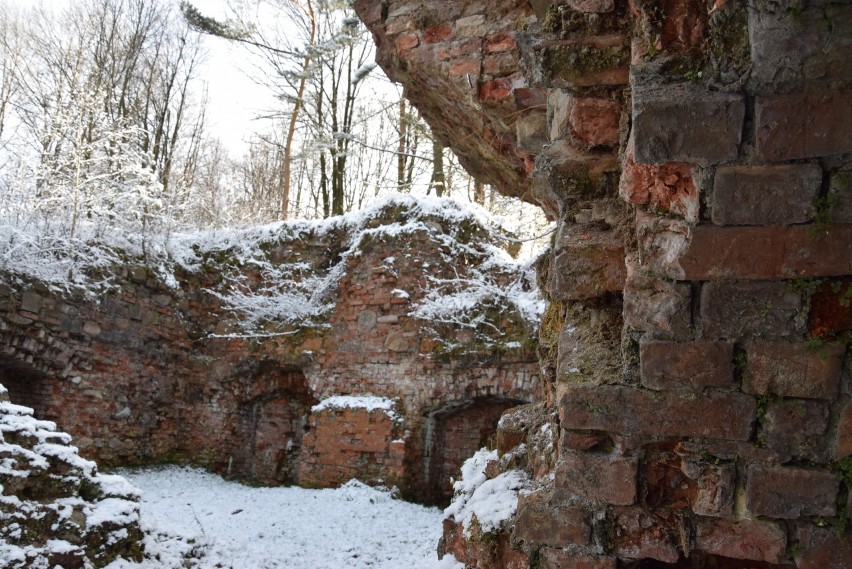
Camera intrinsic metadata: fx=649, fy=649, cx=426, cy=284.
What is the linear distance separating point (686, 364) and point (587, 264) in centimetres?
60

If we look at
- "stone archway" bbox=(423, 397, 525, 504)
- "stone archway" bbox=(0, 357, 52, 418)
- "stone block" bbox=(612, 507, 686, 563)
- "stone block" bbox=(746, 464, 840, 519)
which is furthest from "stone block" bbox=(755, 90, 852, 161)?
"stone archway" bbox=(0, 357, 52, 418)

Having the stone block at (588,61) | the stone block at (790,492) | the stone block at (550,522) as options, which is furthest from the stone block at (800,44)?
the stone block at (550,522)

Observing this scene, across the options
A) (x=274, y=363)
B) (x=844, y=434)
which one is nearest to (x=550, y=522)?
(x=844, y=434)

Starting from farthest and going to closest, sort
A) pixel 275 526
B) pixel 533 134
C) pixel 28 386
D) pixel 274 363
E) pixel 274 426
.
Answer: pixel 274 426 → pixel 274 363 → pixel 28 386 → pixel 275 526 → pixel 533 134

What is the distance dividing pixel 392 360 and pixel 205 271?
3.89 meters

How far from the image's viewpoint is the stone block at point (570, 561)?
1.97 m

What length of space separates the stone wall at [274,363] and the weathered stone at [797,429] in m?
6.96

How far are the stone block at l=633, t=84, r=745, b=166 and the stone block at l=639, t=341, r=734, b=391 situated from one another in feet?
1.73

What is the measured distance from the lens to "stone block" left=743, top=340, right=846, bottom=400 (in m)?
1.76

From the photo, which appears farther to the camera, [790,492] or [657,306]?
[657,306]

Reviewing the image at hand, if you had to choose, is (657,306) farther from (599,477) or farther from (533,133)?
(533,133)

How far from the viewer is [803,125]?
1.73 m

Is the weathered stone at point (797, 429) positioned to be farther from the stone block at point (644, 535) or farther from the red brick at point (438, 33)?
the red brick at point (438, 33)

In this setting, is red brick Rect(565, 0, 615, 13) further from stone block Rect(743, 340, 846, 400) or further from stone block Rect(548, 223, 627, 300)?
stone block Rect(743, 340, 846, 400)
